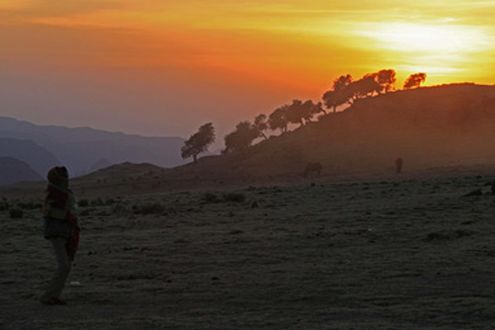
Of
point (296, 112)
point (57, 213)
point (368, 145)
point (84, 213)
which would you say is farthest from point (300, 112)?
point (57, 213)

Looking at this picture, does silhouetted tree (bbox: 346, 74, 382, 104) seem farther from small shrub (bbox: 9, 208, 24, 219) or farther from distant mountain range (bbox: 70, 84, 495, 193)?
small shrub (bbox: 9, 208, 24, 219)

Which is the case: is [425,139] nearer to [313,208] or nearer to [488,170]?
[488,170]

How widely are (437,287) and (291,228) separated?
12.2m

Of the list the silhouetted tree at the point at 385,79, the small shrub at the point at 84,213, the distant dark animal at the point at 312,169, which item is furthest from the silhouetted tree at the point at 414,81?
the small shrub at the point at 84,213

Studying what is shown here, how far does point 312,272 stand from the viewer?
1842cm

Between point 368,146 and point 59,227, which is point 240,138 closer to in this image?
point 368,146

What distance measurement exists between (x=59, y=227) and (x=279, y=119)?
131681 mm

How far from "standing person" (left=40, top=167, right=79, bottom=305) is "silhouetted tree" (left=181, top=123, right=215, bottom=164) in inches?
4653

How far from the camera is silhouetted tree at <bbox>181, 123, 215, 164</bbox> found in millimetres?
134250

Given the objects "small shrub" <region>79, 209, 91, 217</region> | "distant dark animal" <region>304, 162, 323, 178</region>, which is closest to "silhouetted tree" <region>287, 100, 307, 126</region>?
"distant dark animal" <region>304, 162, 323, 178</region>

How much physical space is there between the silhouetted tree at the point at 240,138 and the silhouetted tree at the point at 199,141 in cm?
377

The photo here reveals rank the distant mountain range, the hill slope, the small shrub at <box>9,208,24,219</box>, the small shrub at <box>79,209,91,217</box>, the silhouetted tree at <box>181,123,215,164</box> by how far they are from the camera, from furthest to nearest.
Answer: the silhouetted tree at <box>181,123,215,164</box> < the distant mountain range < the hill slope < the small shrub at <box>79,209,91,217</box> < the small shrub at <box>9,208,24,219</box>

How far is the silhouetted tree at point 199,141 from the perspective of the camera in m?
134

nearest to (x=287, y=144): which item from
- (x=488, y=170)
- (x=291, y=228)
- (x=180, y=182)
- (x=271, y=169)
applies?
(x=271, y=169)
